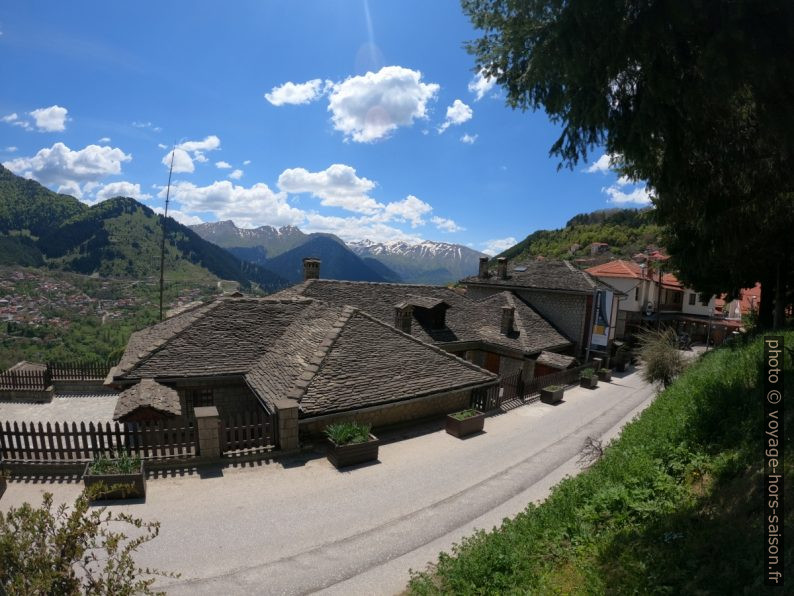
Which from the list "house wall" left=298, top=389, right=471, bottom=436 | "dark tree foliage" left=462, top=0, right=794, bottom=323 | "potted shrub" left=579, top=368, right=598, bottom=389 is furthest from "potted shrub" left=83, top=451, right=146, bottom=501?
"potted shrub" left=579, top=368, right=598, bottom=389

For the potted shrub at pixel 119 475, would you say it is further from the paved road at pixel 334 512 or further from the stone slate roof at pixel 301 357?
the stone slate roof at pixel 301 357

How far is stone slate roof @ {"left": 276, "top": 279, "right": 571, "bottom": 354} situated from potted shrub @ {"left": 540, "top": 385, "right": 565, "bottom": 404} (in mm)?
3420

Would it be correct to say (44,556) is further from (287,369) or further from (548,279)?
(548,279)

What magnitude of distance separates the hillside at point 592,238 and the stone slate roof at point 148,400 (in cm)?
7658

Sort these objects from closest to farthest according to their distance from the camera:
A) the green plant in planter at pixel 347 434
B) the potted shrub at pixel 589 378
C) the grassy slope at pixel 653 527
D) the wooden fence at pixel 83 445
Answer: the grassy slope at pixel 653 527 < the wooden fence at pixel 83 445 < the green plant in planter at pixel 347 434 < the potted shrub at pixel 589 378

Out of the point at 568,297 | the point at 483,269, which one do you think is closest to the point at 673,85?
the point at 568,297

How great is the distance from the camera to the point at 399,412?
546 inches

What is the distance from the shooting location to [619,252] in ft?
303

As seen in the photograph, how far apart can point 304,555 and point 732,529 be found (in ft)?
22.4

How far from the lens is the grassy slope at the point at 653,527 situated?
4703 mm

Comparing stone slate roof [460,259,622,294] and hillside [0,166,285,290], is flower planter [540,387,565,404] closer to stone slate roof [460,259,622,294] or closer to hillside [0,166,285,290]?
stone slate roof [460,259,622,294]

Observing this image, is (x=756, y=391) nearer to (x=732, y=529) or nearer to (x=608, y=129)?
(x=732, y=529)

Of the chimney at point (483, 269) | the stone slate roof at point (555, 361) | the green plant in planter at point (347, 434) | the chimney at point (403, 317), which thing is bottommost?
the green plant in planter at point (347, 434)

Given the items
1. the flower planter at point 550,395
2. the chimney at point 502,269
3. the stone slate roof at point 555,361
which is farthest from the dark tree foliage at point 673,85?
the chimney at point 502,269
